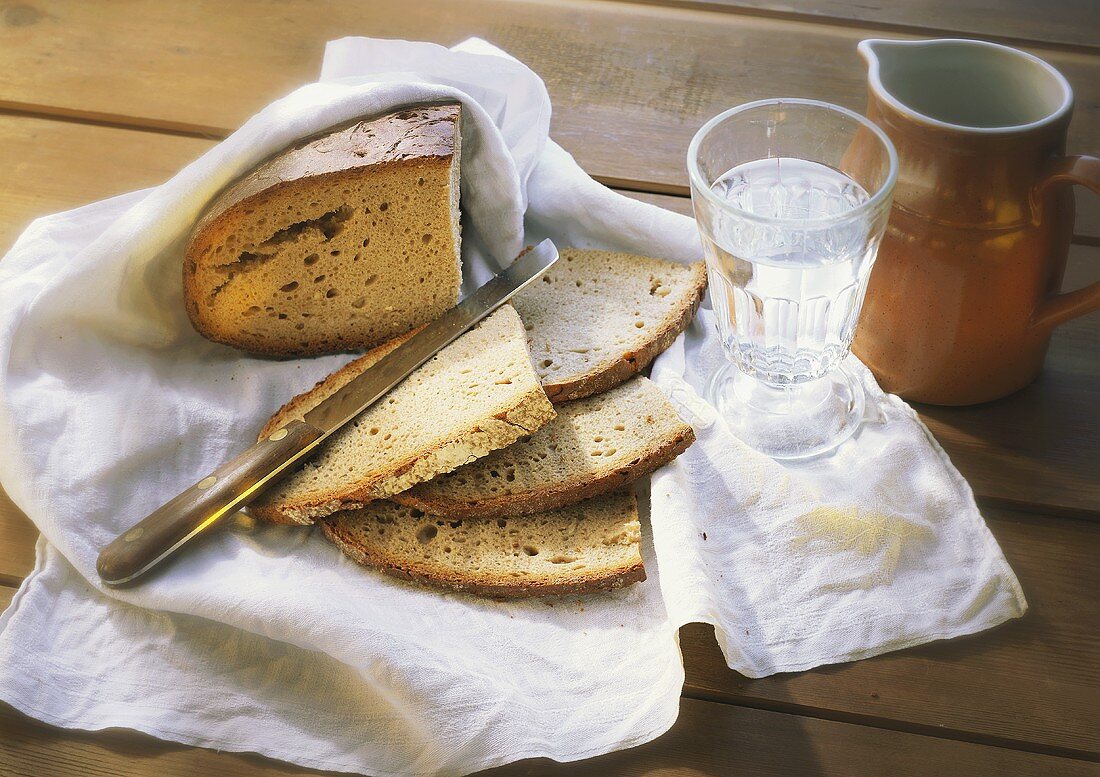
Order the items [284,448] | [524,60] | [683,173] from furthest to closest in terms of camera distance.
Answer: [524,60] → [683,173] → [284,448]

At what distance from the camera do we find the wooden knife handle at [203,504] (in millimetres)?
1383

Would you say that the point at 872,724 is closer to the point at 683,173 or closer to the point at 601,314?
the point at 601,314

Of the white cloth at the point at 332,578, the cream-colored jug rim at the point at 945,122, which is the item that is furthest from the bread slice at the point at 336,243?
the cream-colored jug rim at the point at 945,122

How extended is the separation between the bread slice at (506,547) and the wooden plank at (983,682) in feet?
0.48

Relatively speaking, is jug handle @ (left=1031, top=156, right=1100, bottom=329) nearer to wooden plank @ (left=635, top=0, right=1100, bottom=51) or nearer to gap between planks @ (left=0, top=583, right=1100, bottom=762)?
gap between planks @ (left=0, top=583, right=1100, bottom=762)

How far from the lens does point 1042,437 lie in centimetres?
158

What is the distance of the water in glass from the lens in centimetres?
138

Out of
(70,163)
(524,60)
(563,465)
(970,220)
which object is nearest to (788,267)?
(970,220)

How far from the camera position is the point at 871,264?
4.78 feet

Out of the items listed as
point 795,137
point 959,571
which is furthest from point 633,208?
point 959,571

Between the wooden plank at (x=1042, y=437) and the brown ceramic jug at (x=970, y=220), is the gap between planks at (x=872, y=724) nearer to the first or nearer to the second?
the wooden plank at (x=1042, y=437)

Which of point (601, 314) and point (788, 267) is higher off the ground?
point (788, 267)

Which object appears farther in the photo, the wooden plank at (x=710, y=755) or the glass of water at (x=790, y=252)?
the glass of water at (x=790, y=252)

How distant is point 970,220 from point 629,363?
52 cm
